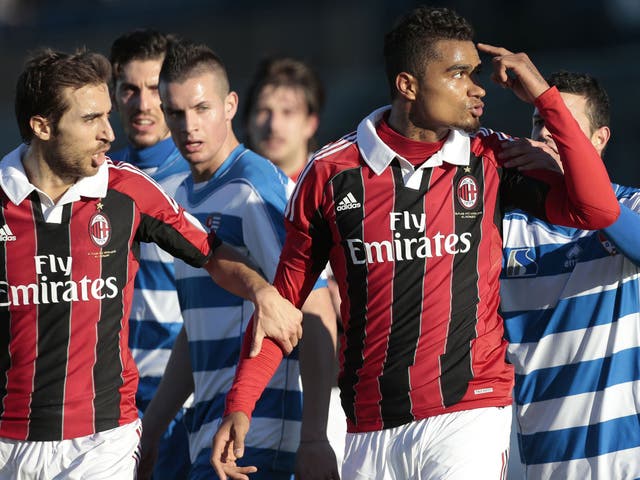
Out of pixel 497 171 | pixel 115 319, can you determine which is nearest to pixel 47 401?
pixel 115 319

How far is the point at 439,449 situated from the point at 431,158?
1019 millimetres

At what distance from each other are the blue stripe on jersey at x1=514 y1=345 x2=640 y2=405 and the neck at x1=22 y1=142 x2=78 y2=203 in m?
1.91

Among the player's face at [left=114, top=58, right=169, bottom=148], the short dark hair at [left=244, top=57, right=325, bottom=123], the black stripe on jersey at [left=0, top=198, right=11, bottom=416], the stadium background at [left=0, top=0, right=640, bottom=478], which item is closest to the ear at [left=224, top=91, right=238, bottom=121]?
the player's face at [left=114, top=58, right=169, bottom=148]

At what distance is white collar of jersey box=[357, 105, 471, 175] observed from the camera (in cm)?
445

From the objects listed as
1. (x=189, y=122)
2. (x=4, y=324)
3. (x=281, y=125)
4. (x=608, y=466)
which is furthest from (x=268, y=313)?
(x=281, y=125)

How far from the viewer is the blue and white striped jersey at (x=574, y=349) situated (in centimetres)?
473

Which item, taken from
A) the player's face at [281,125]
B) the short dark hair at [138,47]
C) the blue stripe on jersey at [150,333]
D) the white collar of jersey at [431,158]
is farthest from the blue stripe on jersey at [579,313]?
the player's face at [281,125]

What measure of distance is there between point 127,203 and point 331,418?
2218mm

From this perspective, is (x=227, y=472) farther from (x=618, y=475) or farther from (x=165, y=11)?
(x=165, y=11)

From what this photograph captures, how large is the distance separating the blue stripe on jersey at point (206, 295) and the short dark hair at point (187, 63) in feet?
3.02

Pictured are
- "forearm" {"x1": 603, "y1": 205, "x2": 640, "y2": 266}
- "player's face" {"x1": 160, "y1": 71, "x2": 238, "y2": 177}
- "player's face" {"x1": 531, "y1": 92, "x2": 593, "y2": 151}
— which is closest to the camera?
"forearm" {"x1": 603, "y1": 205, "x2": 640, "y2": 266}

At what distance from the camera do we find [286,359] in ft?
17.3

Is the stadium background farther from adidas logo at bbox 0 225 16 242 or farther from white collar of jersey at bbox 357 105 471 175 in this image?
adidas logo at bbox 0 225 16 242

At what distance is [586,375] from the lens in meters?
4.77
